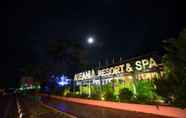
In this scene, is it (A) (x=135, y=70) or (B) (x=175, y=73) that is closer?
(B) (x=175, y=73)

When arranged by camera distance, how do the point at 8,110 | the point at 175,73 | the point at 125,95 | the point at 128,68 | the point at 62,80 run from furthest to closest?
the point at 62,80, the point at 128,68, the point at 8,110, the point at 125,95, the point at 175,73

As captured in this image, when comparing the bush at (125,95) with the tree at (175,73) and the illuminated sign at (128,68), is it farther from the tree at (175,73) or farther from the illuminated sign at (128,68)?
the tree at (175,73)

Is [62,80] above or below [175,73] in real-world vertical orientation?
above

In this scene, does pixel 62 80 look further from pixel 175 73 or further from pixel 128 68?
pixel 175 73

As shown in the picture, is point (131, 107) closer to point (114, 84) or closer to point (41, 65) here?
point (114, 84)

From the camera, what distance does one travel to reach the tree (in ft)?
54.2

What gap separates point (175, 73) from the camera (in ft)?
57.0

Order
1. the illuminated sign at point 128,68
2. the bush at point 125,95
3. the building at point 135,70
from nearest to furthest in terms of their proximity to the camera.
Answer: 1. the bush at point 125,95
2. the building at point 135,70
3. the illuminated sign at point 128,68

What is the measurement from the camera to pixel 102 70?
4359 centimetres

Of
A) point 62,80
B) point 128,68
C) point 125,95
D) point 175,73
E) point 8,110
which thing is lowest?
point 8,110

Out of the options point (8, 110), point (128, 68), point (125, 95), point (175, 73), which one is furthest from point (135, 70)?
point (175, 73)

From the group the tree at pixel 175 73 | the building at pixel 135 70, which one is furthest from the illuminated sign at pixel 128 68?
the tree at pixel 175 73

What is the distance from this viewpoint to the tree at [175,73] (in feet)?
54.2

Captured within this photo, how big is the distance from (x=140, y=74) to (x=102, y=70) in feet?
32.6
